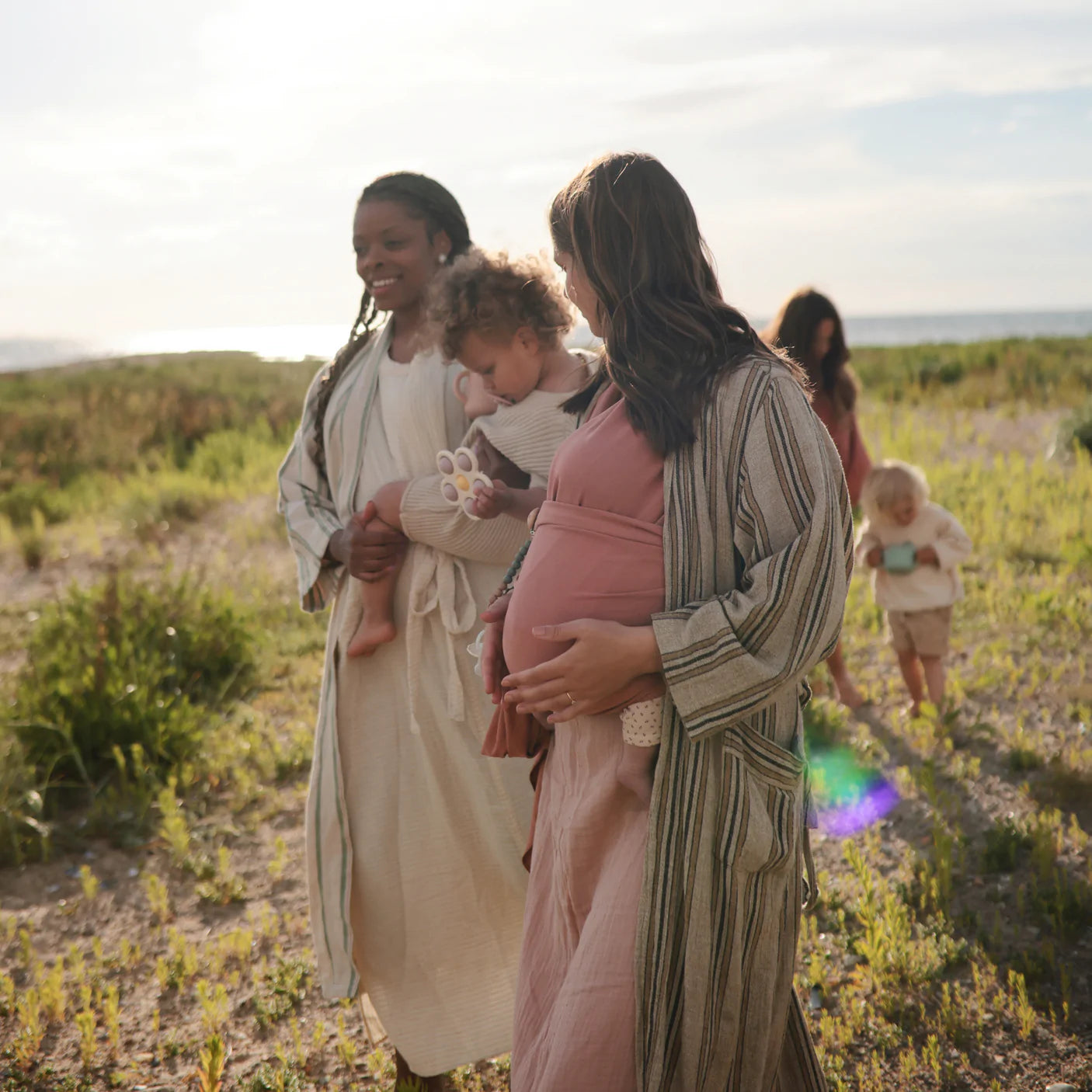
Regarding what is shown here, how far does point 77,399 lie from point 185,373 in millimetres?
10318

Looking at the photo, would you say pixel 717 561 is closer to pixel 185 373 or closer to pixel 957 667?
pixel 957 667

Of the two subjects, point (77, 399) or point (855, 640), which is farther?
point (77, 399)

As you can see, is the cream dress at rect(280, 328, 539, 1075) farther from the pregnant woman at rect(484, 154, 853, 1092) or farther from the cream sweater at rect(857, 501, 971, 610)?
the cream sweater at rect(857, 501, 971, 610)

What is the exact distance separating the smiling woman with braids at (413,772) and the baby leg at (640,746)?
1.09 metres

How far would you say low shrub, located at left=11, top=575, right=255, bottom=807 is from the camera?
543cm

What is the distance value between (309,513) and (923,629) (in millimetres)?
3148

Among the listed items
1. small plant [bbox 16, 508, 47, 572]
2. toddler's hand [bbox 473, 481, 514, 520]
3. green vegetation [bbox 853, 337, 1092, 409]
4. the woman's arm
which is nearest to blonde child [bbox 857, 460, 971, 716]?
the woman's arm

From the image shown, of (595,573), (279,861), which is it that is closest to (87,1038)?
(279,861)

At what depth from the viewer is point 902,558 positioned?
17.0ft

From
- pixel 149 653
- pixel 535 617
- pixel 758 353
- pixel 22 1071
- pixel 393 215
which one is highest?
pixel 393 215

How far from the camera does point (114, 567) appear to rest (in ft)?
23.8

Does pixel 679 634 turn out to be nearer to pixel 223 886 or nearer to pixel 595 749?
pixel 595 749

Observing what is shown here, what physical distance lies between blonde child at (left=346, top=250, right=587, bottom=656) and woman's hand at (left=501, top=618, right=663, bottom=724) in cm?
77

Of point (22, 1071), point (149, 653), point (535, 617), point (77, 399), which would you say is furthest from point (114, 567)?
point (77, 399)
